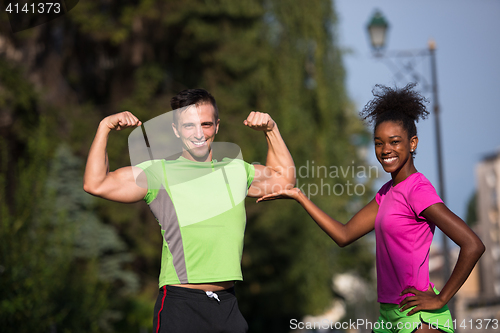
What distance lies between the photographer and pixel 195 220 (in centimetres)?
279

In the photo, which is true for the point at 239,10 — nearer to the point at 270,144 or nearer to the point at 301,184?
the point at 301,184

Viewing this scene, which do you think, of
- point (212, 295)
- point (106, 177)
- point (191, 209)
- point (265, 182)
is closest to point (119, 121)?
Result: point (106, 177)

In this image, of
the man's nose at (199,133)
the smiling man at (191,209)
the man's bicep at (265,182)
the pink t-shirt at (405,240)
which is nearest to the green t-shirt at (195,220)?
the smiling man at (191,209)

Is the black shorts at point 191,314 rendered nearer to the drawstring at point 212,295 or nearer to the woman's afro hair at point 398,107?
the drawstring at point 212,295

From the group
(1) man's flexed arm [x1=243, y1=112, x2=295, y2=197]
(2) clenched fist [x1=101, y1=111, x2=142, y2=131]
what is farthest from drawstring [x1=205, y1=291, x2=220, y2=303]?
(2) clenched fist [x1=101, y1=111, x2=142, y2=131]

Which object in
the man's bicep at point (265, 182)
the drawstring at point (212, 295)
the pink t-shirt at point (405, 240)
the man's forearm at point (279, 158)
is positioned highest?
the man's forearm at point (279, 158)

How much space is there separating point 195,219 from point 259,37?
40.6 ft

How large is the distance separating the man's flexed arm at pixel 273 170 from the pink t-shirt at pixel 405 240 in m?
0.75

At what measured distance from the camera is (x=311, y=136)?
47.0 ft

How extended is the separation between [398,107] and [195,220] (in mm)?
1284

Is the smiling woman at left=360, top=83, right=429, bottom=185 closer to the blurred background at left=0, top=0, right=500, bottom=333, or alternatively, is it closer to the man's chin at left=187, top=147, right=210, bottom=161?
the man's chin at left=187, top=147, right=210, bottom=161

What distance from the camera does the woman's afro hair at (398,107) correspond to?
286 cm

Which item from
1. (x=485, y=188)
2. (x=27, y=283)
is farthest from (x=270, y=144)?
(x=485, y=188)

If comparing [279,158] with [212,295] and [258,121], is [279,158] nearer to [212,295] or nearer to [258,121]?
[258,121]
